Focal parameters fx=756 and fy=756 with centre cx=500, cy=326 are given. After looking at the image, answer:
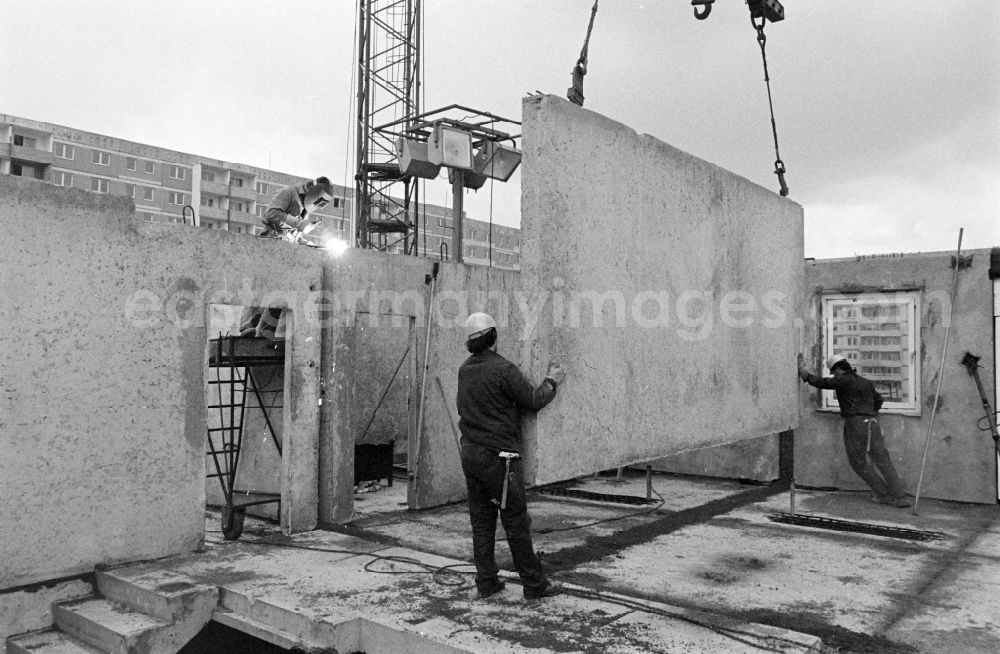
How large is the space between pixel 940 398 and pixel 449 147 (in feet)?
25.9

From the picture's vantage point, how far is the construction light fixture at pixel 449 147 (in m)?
12.2

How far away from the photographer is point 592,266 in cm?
521

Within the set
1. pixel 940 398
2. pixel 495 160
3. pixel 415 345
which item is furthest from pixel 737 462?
pixel 495 160

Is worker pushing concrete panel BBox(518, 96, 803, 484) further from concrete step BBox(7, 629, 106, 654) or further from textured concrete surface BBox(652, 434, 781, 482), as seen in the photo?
concrete step BBox(7, 629, 106, 654)

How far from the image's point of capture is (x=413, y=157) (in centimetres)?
1245

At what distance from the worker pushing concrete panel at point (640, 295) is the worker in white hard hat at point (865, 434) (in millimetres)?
2032

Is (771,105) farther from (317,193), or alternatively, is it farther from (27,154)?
(27,154)

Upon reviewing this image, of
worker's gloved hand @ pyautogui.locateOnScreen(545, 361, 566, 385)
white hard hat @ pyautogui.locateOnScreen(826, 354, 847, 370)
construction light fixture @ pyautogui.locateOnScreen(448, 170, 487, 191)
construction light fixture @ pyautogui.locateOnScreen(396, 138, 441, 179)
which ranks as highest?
construction light fixture @ pyautogui.locateOnScreen(396, 138, 441, 179)

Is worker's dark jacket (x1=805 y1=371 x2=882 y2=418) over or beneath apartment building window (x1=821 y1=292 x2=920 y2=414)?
beneath

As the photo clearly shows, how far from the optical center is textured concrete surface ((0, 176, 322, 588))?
18.5ft

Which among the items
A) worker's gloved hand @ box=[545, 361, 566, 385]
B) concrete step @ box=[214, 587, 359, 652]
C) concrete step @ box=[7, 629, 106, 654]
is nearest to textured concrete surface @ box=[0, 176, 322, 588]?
concrete step @ box=[7, 629, 106, 654]

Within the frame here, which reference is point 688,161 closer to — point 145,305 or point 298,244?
point 298,244

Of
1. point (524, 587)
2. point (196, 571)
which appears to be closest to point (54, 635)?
point (196, 571)

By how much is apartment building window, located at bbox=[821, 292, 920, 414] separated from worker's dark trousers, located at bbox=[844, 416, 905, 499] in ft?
2.72
